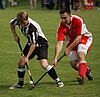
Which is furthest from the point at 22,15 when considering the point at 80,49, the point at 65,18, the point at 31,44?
the point at 80,49

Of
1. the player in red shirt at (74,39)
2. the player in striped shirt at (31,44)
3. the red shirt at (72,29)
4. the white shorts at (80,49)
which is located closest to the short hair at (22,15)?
the player in striped shirt at (31,44)

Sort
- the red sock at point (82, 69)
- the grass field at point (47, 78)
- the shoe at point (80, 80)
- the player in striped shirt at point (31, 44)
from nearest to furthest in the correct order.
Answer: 1. the grass field at point (47, 78)
2. the player in striped shirt at point (31, 44)
3. the shoe at point (80, 80)
4. the red sock at point (82, 69)

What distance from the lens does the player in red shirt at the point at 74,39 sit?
29.8ft

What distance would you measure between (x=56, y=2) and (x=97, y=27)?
60.4 ft

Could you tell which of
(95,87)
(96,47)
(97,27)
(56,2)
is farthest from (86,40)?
(56,2)

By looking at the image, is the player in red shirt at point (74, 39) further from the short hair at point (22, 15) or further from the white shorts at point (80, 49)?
the short hair at point (22, 15)

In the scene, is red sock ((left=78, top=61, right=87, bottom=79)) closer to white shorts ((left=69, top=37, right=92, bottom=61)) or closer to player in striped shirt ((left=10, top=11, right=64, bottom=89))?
white shorts ((left=69, top=37, right=92, bottom=61))

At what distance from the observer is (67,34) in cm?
945

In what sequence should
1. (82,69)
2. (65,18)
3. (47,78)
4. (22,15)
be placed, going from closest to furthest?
1. (22,15)
2. (65,18)
3. (82,69)
4. (47,78)

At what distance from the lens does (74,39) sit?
30.9 feet

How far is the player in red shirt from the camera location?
909cm

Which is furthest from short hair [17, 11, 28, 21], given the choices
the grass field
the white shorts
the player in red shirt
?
the white shorts

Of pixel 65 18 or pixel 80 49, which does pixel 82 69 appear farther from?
pixel 65 18

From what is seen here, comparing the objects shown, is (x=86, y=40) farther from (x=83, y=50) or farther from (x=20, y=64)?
(x=20, y=64)
